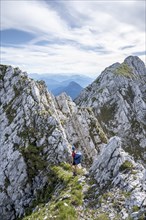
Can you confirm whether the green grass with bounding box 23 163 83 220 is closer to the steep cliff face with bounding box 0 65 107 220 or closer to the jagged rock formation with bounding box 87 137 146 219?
the steep cliff face with bounding box 0 65 107 220

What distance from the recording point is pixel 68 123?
57375 millimetres

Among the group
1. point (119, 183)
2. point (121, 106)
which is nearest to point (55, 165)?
point (119, 183)

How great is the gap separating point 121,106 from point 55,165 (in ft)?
262

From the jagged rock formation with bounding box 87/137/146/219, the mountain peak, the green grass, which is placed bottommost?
the green grass

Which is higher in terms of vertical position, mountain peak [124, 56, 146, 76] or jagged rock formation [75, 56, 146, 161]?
mountain peak [124, 56, 146, 76]

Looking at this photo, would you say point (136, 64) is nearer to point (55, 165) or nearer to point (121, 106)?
point (121, 106)

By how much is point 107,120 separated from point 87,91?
35312 millimetres

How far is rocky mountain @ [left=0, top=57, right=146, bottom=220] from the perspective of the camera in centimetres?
2762

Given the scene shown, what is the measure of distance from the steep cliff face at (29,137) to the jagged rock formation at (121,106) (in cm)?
4673

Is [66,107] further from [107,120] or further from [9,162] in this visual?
[107,120]

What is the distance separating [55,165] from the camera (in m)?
39.5

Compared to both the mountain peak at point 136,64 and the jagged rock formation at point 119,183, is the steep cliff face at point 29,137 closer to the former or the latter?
the jagged rock formation at point 119,183

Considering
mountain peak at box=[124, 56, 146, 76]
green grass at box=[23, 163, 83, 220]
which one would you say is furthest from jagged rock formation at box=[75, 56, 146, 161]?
green grass at box=[23, 163, 83, 220]

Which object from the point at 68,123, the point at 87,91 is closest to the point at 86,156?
the point at 68,123
